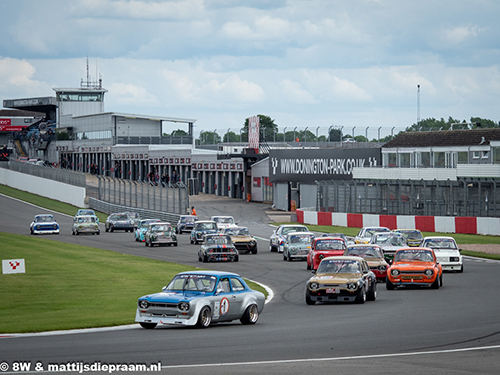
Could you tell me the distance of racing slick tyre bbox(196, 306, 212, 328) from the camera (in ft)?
51.9

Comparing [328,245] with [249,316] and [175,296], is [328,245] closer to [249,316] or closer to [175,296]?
[249,316]

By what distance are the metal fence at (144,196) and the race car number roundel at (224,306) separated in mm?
46935

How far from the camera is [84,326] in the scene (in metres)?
16.7

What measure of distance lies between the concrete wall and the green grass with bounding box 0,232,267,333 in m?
40.4

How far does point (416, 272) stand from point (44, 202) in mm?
61367

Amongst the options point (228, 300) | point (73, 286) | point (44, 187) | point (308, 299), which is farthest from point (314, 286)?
point (44, 187)

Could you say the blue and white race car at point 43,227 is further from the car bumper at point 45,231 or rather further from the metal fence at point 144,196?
the metal fence at point 144,196

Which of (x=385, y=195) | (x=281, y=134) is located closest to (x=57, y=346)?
(x=385, y=195)

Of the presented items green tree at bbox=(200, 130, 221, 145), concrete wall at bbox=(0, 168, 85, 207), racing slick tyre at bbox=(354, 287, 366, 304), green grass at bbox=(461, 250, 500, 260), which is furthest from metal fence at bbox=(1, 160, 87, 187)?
racing slick tyre at bbox=(354, 287, 366, 304)

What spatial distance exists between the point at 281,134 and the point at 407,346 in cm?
7331

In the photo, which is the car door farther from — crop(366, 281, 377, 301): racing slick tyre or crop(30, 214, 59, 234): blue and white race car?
crop(30, 214, 59, 234): blue and white race car

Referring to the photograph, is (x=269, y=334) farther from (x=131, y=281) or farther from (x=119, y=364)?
(x=131, y=281)

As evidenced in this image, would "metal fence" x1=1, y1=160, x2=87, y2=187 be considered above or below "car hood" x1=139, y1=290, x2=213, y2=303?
above

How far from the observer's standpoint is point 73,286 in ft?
78.1
